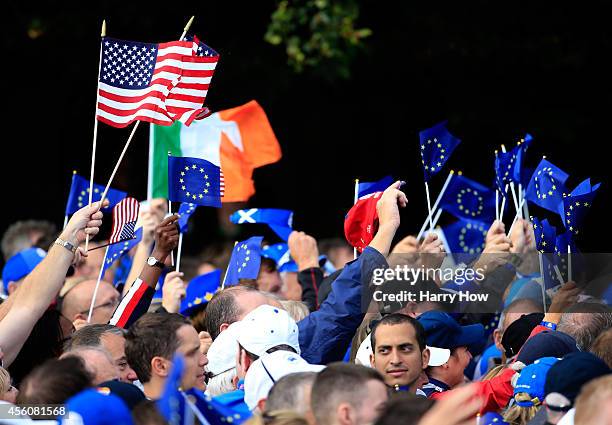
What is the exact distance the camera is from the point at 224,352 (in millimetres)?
6496

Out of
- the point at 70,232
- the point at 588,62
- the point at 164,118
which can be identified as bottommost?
the point at 70,232

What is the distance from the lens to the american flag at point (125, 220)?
7.77m

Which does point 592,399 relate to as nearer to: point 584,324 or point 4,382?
point 584,324

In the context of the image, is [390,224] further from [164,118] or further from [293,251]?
[293,251]

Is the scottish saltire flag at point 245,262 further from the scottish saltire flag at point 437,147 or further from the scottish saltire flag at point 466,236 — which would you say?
the scottish saltire flag at point 466,236

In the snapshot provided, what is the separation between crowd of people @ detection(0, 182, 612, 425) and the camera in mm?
4855

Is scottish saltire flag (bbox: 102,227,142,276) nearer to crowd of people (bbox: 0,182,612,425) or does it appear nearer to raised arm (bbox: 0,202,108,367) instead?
crowd of people (bbox: 0,182,612,425)

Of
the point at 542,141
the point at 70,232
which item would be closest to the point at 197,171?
the point at 70,232

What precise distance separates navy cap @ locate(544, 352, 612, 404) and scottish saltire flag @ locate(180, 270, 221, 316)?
381 centimetres

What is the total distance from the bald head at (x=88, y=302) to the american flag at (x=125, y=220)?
45 cm

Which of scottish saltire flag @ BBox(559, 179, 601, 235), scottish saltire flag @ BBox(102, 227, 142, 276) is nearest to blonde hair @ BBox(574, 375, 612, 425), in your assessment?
scottish saltire flag @ BBox(559, 179, 601, 235)

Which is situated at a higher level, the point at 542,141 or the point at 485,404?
the point at 542,141

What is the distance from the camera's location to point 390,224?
645 centimetres

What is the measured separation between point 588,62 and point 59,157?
6.19 meters
